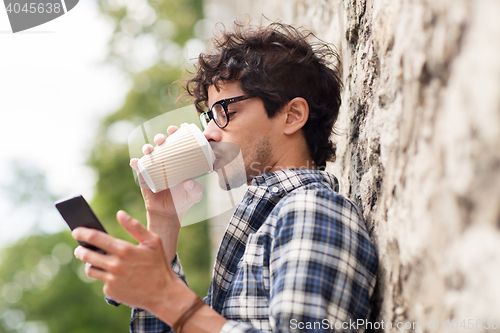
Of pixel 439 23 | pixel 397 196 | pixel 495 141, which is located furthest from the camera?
pixel 397 196

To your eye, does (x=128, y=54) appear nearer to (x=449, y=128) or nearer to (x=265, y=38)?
(x=265, y=38)

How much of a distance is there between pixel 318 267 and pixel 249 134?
520mm

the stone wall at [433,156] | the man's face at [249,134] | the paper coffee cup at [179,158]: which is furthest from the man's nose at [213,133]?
the stone wall at [433,156]

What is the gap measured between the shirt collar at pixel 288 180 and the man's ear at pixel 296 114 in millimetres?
194

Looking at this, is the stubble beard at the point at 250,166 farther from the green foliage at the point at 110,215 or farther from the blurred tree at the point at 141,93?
the green foliage at the point at 110,215

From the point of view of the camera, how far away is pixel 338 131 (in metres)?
1.42

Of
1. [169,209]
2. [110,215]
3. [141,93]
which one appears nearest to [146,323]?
[169,209]

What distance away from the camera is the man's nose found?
1.13 m

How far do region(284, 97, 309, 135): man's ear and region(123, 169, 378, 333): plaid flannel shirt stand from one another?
271 mm

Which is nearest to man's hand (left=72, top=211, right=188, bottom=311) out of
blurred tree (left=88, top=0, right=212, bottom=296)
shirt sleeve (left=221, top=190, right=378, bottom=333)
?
shirt sleeve (left=221, top=190, right=378, bottom=333)

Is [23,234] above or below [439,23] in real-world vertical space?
below

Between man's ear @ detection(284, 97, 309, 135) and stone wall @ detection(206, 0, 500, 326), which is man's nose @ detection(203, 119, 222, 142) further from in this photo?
stone wall @ detection(206, 0, 500, 326)

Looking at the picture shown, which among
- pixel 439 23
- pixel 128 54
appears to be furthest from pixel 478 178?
pixel 128 54

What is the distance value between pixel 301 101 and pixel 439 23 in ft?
2.26
